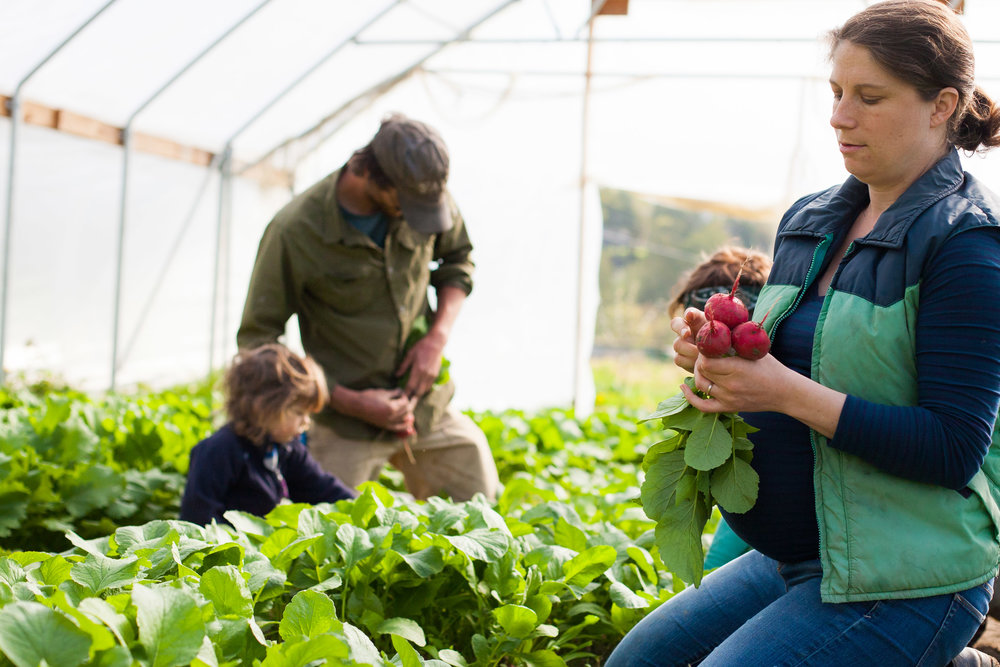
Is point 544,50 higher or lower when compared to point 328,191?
higher

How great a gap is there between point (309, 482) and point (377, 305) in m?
0.73

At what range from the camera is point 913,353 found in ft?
5.14

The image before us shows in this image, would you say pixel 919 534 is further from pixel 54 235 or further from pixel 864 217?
pixel 54 235

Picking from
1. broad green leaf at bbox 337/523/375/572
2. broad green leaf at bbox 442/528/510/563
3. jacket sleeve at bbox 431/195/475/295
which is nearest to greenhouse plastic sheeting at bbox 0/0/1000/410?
jacket sleeve at bbox 431/195/475/295

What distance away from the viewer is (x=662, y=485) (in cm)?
179

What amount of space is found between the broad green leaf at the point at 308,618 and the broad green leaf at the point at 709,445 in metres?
0.69

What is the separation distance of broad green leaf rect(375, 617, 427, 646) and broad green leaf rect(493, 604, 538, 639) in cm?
18

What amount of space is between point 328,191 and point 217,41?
3.71m

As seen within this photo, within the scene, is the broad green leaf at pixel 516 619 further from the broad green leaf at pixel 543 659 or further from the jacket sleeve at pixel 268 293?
the jacket sleeve at pixel 268 293

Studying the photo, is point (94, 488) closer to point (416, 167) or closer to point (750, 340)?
point (416, 167)

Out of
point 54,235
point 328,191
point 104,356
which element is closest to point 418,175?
point 328,191

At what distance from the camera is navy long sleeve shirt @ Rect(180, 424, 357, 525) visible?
3.11 m

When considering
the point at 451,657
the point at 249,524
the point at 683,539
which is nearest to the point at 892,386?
the point at 683,539

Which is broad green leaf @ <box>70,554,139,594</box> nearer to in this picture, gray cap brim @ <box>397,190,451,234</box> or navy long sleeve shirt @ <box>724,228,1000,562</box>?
navy long sleeve shirt @ <box>724,228,1000,562</box>
